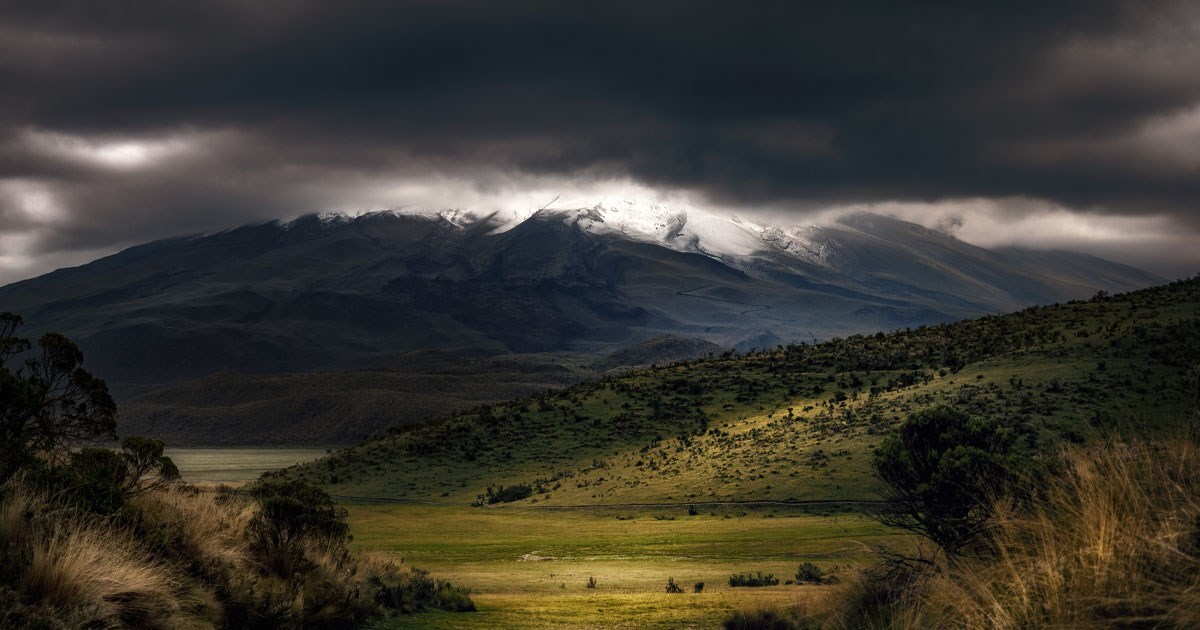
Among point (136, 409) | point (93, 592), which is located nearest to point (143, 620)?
point (93, 592)

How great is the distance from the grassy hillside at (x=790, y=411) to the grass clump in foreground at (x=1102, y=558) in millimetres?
28330

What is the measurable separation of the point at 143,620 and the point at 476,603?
7.87 metres

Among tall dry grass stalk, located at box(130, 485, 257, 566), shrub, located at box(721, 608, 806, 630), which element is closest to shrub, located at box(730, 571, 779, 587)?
shrub, located at box(721, 608, 806, 630)

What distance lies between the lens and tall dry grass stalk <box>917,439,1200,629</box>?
575cm

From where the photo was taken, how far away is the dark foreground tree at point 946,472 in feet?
39.6

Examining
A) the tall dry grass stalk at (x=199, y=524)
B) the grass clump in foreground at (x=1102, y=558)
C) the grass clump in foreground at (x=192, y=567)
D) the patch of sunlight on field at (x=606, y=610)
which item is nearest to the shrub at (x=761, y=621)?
the patch of sunlight on field at (x=606, y=610)

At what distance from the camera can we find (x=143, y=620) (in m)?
9.73

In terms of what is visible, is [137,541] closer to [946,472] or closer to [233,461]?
[946,472]

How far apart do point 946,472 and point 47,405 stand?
1256cm

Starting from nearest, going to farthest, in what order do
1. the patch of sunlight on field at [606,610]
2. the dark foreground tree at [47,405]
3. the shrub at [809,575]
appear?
the dark foreground tree at [47,405]
the patch of sunlight on field at [606,610]
the shrub at [809,575]

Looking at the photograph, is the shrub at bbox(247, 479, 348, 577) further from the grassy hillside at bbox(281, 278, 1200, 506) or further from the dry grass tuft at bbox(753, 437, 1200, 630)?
the grassy hillside at bbox(281, 278, 1200, 506)

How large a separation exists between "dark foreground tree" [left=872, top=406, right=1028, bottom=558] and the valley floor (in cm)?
114

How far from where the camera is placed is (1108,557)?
610cm

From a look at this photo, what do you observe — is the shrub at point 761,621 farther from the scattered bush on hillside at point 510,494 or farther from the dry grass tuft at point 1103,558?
the scattered bush on hillside at point 510,494
